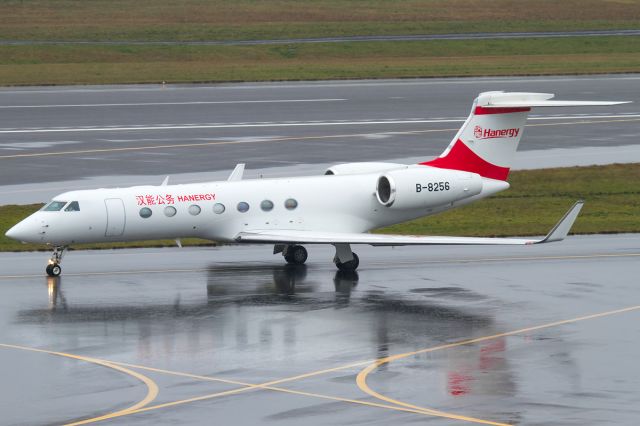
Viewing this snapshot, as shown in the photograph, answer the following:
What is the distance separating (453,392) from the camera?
22.3 meters

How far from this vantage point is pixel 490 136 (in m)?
37.5

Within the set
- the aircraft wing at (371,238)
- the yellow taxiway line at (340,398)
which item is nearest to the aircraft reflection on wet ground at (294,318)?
the yellow taxiway line at (340,398)

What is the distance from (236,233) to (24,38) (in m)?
71.3

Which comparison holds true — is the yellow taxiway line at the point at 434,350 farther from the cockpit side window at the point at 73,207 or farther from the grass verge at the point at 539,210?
the cockpit side window at the point at 73,207

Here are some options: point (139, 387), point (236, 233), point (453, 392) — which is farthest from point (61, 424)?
point (236, 233)

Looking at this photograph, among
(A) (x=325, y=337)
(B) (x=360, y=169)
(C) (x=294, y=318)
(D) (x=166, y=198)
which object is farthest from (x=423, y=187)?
(A) (x=325, y=337)

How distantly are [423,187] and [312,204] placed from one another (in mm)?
3117

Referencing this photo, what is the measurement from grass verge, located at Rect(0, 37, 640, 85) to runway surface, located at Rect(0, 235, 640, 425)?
4801 centimetres

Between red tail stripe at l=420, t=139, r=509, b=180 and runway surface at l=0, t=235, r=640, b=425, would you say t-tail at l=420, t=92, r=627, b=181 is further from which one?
runway surface at l=0, t=235, r=640, b=425

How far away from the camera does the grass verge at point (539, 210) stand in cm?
4119

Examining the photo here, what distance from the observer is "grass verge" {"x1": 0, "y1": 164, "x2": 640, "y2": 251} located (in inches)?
1622

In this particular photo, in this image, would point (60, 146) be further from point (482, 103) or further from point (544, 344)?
point (544, 344)

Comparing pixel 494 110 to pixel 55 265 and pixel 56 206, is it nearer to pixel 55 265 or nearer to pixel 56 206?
pixel 56 206

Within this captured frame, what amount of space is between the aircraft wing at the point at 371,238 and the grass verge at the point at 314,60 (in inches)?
1942
